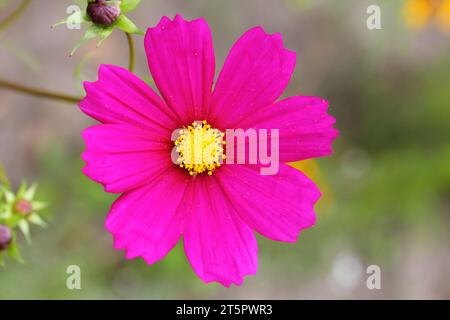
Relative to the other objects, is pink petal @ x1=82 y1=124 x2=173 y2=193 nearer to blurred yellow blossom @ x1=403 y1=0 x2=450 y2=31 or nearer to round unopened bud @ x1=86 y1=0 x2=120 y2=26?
round unopened bud @ x1=86 y1=0 x2=120 y2=26

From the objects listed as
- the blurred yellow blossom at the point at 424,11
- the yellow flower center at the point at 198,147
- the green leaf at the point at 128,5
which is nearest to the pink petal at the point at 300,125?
the yellow flower center at the point at 198,147

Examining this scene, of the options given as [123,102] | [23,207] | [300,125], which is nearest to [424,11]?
[300,125]

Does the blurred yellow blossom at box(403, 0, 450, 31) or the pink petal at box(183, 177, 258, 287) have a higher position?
the blurred yellow blossom at box(403, 0, 450, 31)

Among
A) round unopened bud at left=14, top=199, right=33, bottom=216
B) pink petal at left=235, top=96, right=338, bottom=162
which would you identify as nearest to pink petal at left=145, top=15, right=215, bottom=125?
pink petal at left=235, top=96, right=338, bottom=162

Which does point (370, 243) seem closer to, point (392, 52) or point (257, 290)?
point (257, 290)

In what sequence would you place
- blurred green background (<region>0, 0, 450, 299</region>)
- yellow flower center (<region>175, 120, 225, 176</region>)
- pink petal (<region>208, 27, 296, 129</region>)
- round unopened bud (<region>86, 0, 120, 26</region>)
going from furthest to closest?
blurred green background (<region>0, 0, 450, 299</region>)
yellow flower center (<region>175, 120, 225, 176</region>)
pink petal (<region>208, 27, 296, 129</region>)
round unopened bud (<region>86, 0, 120, 26</region>)

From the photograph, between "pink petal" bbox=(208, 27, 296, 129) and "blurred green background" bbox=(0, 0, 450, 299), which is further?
"blurred green background" bbox=(0, 0, 450, 299)

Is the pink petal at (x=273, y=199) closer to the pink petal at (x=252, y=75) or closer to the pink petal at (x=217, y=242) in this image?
the pink petal at (x=217, y=242)

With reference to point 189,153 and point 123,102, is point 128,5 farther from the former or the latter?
point 189,153

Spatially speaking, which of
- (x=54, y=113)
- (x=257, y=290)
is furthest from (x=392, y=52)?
(x=54, y=113)
